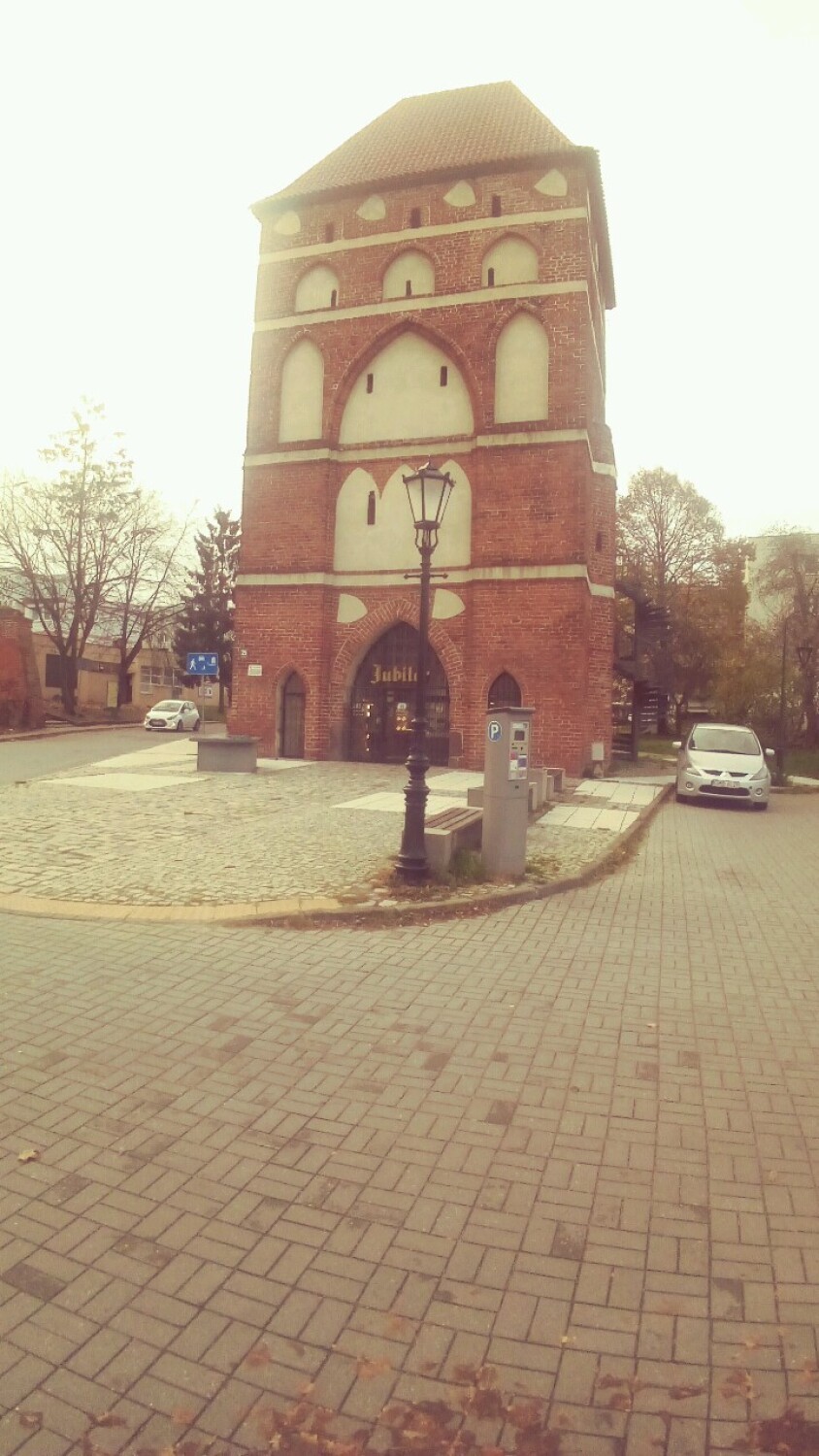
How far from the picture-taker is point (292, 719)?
23891 mm

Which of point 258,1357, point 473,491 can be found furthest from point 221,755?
point 258,1357

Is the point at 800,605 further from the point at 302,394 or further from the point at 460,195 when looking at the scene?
the point at 302,394

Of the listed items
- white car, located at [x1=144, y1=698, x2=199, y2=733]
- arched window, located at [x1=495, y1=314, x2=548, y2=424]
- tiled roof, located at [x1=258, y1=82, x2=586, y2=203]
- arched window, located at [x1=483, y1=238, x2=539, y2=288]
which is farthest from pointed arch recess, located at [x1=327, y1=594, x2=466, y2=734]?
white car, located at [x1=144, y1=698, x2=199, y2=733]

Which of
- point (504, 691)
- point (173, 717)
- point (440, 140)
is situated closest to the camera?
point (504, 691)

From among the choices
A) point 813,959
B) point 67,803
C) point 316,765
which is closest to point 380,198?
point 316,765

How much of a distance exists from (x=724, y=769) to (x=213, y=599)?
1634 inches

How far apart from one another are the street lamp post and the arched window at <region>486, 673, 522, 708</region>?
13.0 meters

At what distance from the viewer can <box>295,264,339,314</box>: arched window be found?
79.0ft

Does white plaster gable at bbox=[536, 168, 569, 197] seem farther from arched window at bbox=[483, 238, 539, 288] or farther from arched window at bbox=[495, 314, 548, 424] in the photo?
arched window at bbox=[495, 314, 548, 424]

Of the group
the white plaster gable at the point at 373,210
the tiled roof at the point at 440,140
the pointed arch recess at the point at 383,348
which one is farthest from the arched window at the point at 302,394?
the tiled roof at the point at 440,140

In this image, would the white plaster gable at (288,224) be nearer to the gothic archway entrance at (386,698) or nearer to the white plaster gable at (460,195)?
the white plaster gable at (460,195)

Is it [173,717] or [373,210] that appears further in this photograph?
[173,717]

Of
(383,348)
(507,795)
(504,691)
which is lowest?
(507,795)

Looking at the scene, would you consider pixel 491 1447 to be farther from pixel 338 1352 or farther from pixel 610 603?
pixel 610 603
